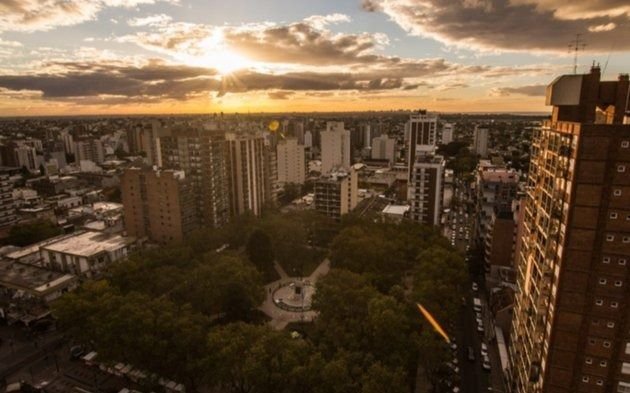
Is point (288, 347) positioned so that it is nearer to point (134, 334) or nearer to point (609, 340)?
point (134, 334)

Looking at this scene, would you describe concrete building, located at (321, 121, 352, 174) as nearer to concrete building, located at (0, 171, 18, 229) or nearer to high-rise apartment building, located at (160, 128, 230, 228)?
high-rise apartment building, located at (160, 128, 230, 228)

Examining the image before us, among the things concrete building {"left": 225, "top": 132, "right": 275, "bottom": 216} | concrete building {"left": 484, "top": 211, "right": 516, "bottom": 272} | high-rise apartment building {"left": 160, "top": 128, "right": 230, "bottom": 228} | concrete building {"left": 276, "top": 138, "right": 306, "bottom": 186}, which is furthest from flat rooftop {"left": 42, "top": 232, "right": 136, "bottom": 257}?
concrete building {"left": 276, "top": 138, "right": 306, "bottom": 186}

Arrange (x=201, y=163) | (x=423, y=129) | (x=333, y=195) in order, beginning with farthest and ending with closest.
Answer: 1. (x=423, y=129)
2. (x=333, y=195)
3. (x=201, y=163)

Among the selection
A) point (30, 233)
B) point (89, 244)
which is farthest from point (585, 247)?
point (30, 233)

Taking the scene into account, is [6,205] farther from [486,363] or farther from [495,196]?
[495,196]

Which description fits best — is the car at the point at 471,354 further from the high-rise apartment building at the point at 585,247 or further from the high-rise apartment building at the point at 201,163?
the high-rise apartment building at the point at 201,163

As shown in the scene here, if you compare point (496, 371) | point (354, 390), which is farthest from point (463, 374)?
point (354, 390)
